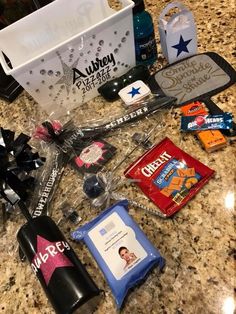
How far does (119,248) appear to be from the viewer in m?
0.59

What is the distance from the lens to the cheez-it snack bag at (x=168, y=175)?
64cm

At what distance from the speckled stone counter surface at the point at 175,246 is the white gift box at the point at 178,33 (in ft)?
0.32

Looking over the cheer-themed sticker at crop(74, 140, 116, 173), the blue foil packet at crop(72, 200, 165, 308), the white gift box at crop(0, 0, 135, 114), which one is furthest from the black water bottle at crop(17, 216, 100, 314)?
the white gift box at crop(0, 0, 135, 114)

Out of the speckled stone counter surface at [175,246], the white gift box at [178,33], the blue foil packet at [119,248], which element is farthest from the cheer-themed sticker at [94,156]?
the white gift box at [178,33]

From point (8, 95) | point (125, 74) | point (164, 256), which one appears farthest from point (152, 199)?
point (8, 95)

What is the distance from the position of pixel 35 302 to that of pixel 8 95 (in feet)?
1.81

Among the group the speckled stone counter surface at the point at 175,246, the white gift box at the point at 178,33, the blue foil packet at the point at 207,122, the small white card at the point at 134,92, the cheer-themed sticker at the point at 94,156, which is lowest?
the speckled stone counter surface at the point at 175,246

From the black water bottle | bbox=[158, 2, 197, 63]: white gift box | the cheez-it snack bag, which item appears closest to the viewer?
the black water bottle

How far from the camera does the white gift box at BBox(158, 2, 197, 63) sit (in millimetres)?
770

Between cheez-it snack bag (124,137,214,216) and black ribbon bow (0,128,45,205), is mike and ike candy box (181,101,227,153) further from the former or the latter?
black ribbon bow (0,128,45,205)

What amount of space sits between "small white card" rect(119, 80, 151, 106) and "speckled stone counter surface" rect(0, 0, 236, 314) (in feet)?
0.11

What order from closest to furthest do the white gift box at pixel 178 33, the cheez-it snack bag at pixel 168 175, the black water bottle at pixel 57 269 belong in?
the black water bottle at pixel 57 269 → the cheez-it snack bag at pixel 168 175 → the white gift box at pixel 178 33

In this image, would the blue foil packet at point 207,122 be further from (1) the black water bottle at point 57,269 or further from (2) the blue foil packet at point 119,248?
(1) the black water bottle at point 57,269

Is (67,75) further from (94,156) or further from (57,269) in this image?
(57,269)
